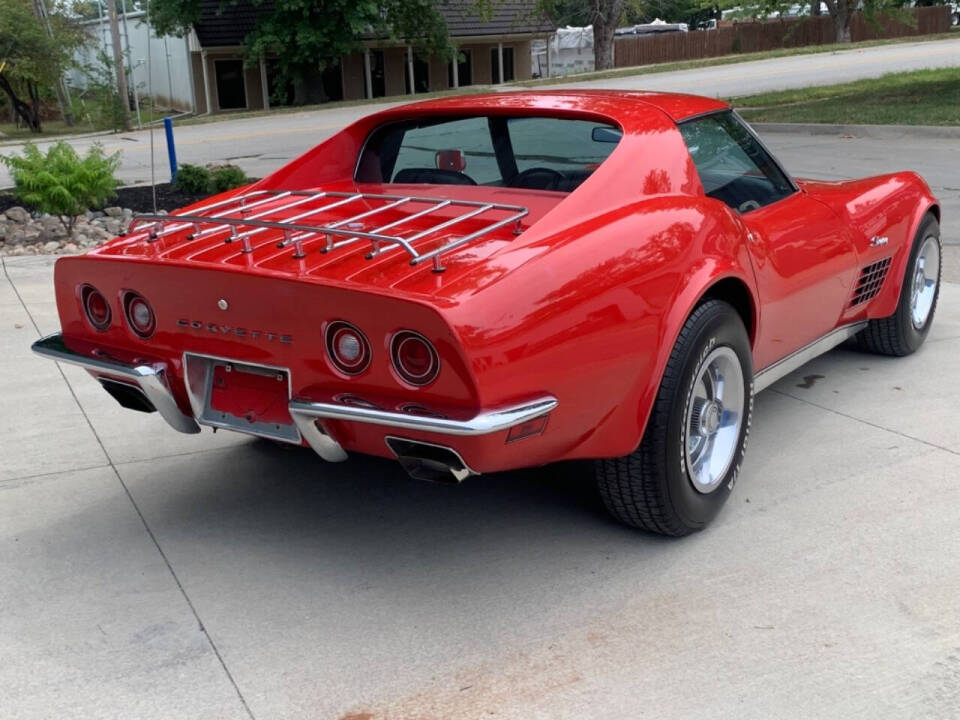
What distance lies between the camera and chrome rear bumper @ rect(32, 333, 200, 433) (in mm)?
3668

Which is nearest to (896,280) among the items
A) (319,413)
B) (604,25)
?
(319,413)

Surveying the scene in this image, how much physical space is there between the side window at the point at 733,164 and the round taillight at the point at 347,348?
163cm

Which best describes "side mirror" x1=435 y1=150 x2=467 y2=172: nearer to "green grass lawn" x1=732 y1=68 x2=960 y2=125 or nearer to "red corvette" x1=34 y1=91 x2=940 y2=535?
"red corvette" x1=34 y1=91 x2=940 y2=535

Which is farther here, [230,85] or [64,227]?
[230,85]

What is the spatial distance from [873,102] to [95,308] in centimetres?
1776

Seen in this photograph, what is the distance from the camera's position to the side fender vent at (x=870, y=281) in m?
5.04

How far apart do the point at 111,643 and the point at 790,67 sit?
29.9 m

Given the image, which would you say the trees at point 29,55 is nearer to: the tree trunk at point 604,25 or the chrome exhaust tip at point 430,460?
the tree trunk at point 604,25

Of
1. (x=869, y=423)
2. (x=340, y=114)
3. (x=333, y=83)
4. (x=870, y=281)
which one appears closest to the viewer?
(x=869, y=423)

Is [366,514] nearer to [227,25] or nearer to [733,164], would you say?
[733,164]

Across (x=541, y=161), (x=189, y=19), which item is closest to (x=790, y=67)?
(x=189, y=19)

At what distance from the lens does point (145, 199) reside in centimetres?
1230

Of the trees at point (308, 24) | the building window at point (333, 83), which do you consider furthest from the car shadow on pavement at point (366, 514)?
the building window at point (333, 83)

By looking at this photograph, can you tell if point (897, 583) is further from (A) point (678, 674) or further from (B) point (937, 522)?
(A) point (678, 674)
